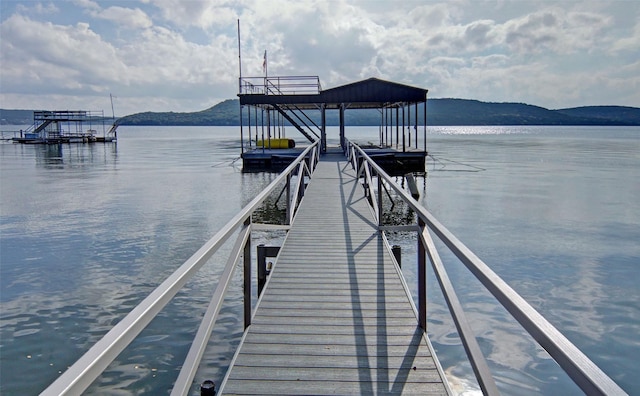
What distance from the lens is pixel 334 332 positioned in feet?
14.0

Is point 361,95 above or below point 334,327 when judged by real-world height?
above

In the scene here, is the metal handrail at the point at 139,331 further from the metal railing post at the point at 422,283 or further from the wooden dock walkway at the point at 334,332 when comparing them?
the metal railing post at the point at 422,283

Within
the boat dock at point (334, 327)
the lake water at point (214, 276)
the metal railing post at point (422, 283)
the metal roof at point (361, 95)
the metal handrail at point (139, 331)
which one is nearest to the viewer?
the metal handrail at point (139, 331)

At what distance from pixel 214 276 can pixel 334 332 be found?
6.36 m

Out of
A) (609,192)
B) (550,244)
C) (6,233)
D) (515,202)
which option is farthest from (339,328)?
(609,192)

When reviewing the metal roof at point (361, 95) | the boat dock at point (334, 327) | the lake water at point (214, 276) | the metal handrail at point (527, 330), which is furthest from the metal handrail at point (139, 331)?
the metal roof at point (361, 95)

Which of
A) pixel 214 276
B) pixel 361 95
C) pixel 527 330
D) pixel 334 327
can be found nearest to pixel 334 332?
pixel 334 327

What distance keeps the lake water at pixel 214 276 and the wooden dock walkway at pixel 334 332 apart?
1.68 m

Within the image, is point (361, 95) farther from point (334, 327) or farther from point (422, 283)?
point (334, 327)

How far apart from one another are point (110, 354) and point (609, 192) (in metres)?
24.4

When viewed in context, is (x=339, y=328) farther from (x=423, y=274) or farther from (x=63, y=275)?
(x=63, y=275)

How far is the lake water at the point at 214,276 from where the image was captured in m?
6.67

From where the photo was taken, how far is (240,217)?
432cm

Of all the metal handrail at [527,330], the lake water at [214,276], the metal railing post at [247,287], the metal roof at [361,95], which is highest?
the metal roof at [361,95]
